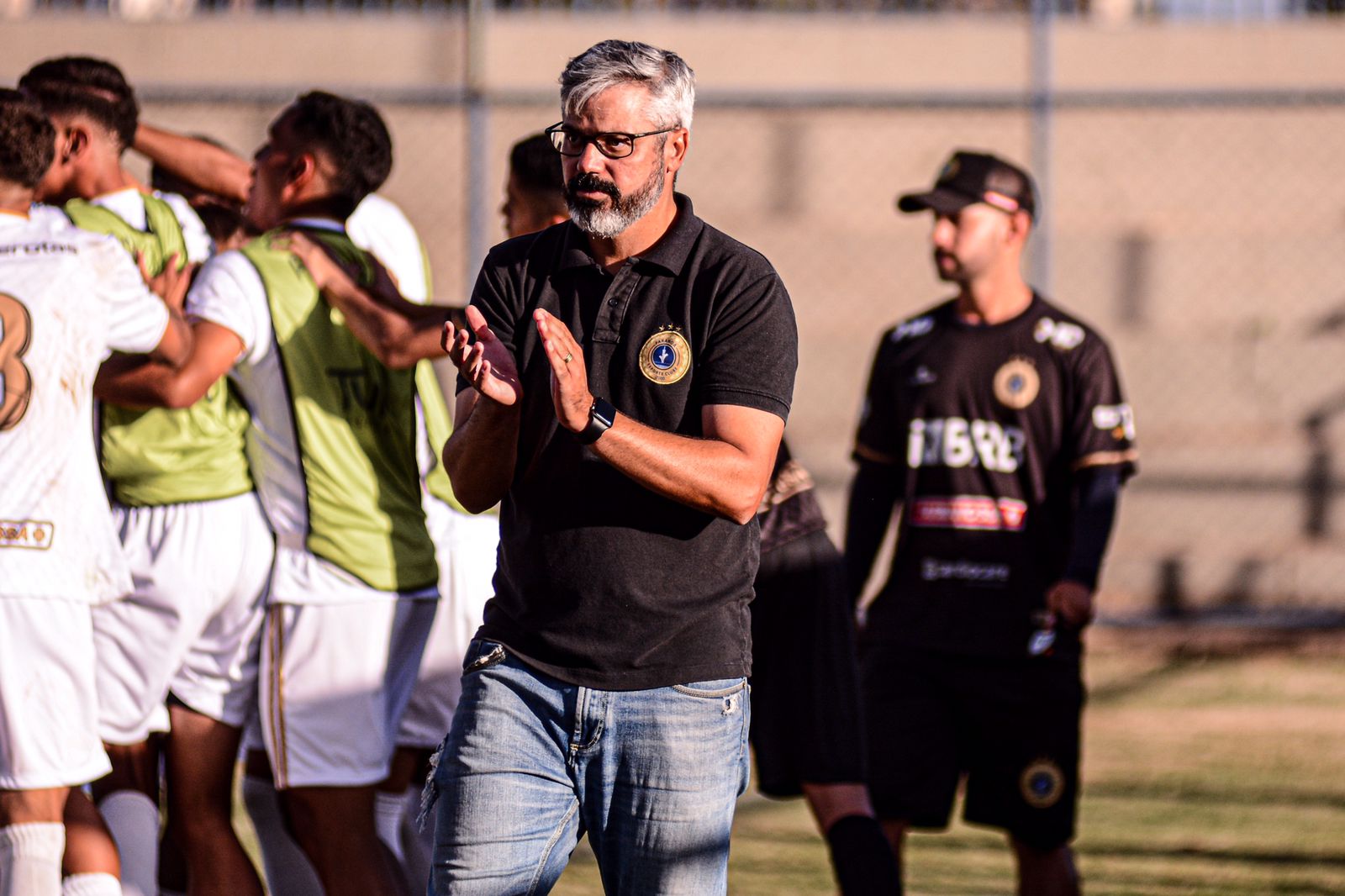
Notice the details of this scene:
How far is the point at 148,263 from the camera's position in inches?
198

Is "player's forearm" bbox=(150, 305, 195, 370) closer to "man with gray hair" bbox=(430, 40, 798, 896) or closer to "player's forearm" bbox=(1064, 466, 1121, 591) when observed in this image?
"man with gray hair" bbox=(430, 40, 798, 896)

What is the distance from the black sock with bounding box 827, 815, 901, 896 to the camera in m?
4.55

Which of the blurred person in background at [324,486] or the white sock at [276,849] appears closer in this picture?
the blurred person in background at [324,486]

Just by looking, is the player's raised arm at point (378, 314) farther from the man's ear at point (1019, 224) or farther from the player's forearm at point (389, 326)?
the man's ear at point (1019, 224)

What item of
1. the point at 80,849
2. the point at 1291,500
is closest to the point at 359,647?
the point at 80,849

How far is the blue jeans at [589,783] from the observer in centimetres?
330

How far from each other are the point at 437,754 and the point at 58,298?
59.8 inches

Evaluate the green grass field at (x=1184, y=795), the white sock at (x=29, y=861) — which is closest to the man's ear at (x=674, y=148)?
the white sock at (x=29, y=861)

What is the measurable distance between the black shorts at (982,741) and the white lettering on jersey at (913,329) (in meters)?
0.97

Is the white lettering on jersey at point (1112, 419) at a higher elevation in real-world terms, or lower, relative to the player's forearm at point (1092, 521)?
higher

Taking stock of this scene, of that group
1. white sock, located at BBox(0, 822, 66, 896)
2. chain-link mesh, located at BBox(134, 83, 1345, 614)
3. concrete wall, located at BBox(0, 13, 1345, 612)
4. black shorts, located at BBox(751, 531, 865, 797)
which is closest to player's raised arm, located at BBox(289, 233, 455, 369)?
black shorts, located at BBox(751, 531, 865, 797)

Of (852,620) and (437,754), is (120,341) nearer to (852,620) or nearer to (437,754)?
(437,754)

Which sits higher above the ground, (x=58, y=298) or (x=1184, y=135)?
(x=1184, y=135)

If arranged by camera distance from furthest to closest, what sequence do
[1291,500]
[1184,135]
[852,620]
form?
1. [1184,135]
2. [1291,500]
3. [852,620]
